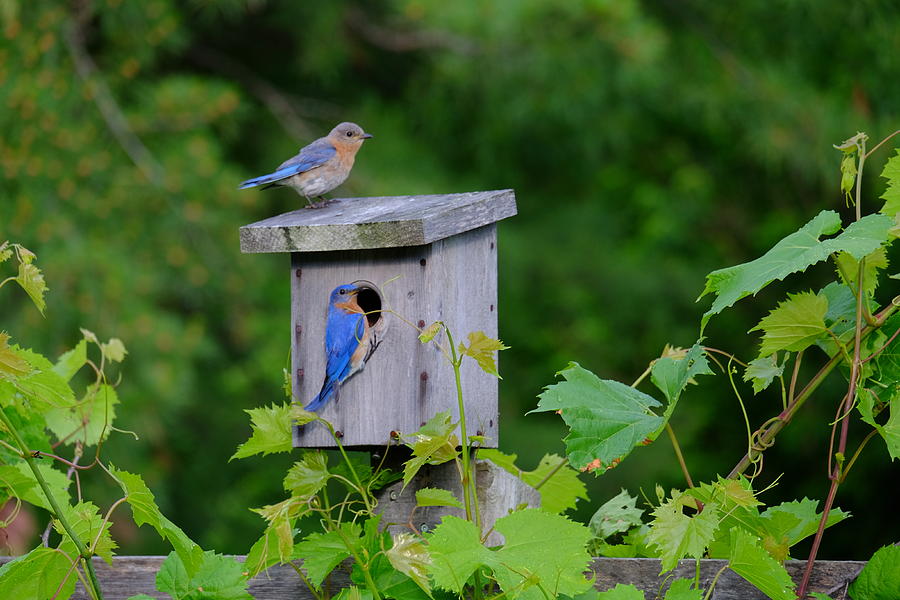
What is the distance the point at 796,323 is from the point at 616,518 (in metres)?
0.49

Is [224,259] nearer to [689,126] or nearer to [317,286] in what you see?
[689,126]

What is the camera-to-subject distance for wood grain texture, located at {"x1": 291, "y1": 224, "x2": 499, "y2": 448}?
1.83 meters

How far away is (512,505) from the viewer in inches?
72.4

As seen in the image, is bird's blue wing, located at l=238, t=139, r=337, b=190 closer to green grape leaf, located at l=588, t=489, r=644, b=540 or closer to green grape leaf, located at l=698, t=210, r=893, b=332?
green grape leaf, located at l=588, t=489, r=644, b=540

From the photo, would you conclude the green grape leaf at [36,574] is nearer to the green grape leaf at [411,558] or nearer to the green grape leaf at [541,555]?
the green grape leaf at [411,558]

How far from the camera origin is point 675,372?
1504 mm

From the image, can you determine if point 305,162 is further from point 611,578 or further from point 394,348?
point 611,578

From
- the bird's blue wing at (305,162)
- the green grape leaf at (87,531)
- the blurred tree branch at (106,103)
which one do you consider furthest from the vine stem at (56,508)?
the blurred tree branch at (106,103)

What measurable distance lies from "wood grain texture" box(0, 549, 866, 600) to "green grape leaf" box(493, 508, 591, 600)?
0.21 feet

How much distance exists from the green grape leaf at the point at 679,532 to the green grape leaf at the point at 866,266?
328mm

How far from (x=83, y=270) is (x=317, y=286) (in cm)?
413

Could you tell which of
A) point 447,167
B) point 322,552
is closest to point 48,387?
point 322,552

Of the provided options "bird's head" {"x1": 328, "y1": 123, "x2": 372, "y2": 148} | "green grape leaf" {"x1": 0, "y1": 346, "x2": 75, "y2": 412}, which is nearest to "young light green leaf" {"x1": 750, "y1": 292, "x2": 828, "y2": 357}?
"green grape leaf" {"x1": 0, "y1": 346, "x2": 75, "y2": 412}

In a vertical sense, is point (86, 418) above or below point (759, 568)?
above
